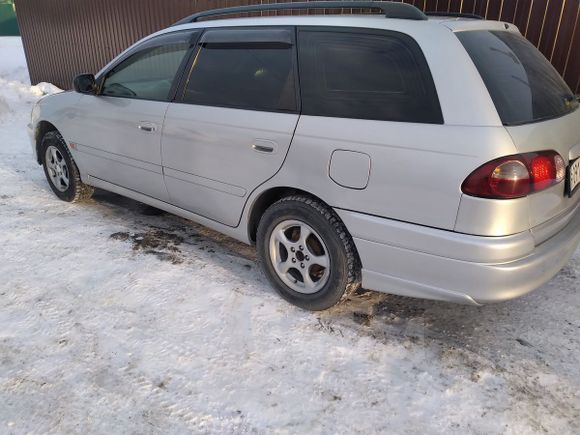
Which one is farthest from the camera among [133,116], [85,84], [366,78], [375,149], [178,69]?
[85,84]

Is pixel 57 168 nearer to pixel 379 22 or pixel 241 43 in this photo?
pixel 241 43

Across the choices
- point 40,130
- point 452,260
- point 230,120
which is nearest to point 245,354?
point 452,260

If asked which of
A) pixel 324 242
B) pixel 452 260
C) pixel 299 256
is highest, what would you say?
pixel 452 260

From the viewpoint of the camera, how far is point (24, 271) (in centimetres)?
332

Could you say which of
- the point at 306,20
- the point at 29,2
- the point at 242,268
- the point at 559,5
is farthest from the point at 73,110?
the point at 29,2

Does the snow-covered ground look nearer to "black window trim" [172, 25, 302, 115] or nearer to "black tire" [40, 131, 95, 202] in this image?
"black tire" [40, 131, 95, 202]

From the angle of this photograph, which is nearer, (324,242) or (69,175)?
(324,242)

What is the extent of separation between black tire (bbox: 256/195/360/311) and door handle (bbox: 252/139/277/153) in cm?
30

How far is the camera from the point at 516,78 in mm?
2379

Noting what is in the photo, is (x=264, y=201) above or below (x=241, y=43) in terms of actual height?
below

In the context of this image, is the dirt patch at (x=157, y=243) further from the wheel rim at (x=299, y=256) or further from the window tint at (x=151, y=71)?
the window tint at (x=151, y=71)

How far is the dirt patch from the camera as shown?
3580mm

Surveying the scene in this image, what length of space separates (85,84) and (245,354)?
269 cm

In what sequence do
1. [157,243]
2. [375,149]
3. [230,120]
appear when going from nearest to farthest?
[375,149] → [230,120] → [157,243]
